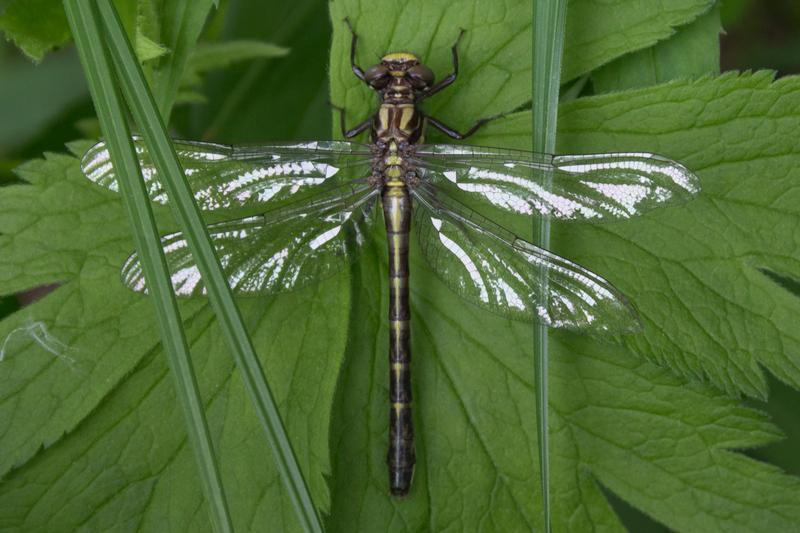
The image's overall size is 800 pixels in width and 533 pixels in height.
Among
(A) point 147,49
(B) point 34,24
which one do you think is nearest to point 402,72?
(A) point 147,49

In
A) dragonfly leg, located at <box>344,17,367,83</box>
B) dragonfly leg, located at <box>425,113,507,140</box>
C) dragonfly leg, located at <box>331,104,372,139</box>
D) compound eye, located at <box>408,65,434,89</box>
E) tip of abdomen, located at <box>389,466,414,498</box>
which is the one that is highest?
dragonfly leg, located at <box>344,17,367,83</box>

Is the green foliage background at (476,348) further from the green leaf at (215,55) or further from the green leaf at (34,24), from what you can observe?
the green leaf at (215,55)

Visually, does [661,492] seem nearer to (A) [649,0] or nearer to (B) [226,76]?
(A) [649,0]

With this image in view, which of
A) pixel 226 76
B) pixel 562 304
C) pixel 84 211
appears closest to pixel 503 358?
pixel 562 304

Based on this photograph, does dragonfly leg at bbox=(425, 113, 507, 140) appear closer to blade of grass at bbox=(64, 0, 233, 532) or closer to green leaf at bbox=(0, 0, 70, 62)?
blade of grass at bbox=(64, 0, 233, 532)

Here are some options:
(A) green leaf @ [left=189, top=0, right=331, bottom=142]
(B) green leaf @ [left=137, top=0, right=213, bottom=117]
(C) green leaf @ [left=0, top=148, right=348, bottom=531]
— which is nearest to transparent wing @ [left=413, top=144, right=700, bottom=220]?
(C) green leaf @ [left=0, top=148, right=348, bottom=531]

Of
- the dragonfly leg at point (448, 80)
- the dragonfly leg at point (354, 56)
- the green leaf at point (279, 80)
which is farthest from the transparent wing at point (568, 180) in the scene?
the green leaf at point (279, 80)

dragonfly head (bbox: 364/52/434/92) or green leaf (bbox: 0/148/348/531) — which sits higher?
dragonfly head (bbox: 364/52/434/92)
